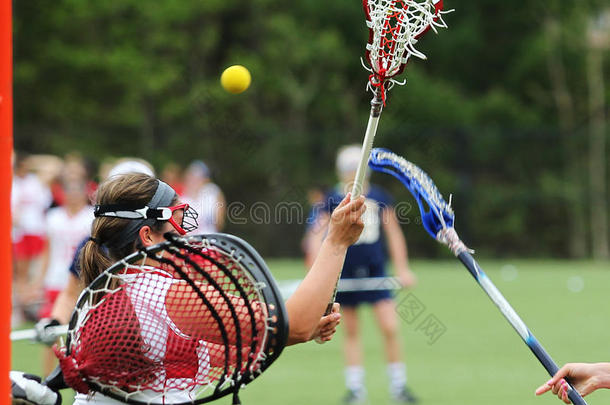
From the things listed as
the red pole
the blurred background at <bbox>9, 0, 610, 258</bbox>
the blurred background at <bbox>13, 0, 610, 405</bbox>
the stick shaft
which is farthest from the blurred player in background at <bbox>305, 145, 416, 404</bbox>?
the blurred background at <bbox>9, 0, 610, 258</bbox>

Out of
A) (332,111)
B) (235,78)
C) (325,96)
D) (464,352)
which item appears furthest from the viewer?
(325,96)

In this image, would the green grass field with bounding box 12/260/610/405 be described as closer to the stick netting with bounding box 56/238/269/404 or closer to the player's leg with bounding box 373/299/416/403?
the player's leg with bounding box 373/299/416/403

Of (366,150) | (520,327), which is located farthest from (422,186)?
(366,150)

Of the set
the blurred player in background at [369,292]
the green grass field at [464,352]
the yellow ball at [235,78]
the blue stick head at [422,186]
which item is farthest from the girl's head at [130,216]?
the green grass field at [464,352]

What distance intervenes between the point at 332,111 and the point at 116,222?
27387 mm

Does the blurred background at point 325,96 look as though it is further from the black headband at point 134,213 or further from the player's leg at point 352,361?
the black headband at point 134,213

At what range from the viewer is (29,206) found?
1391 centimetres

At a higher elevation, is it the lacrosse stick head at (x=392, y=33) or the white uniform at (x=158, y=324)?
the lacrosse stick head at (x=392, y=33)

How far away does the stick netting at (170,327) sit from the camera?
2.29 m

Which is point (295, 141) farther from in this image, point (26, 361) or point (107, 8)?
point (26, 361)

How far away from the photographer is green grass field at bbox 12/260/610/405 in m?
7.80

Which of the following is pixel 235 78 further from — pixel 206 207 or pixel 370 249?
pixel 206 207

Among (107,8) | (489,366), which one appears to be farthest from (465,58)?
(489,366)

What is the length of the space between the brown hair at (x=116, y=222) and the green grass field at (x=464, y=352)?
4.88m
